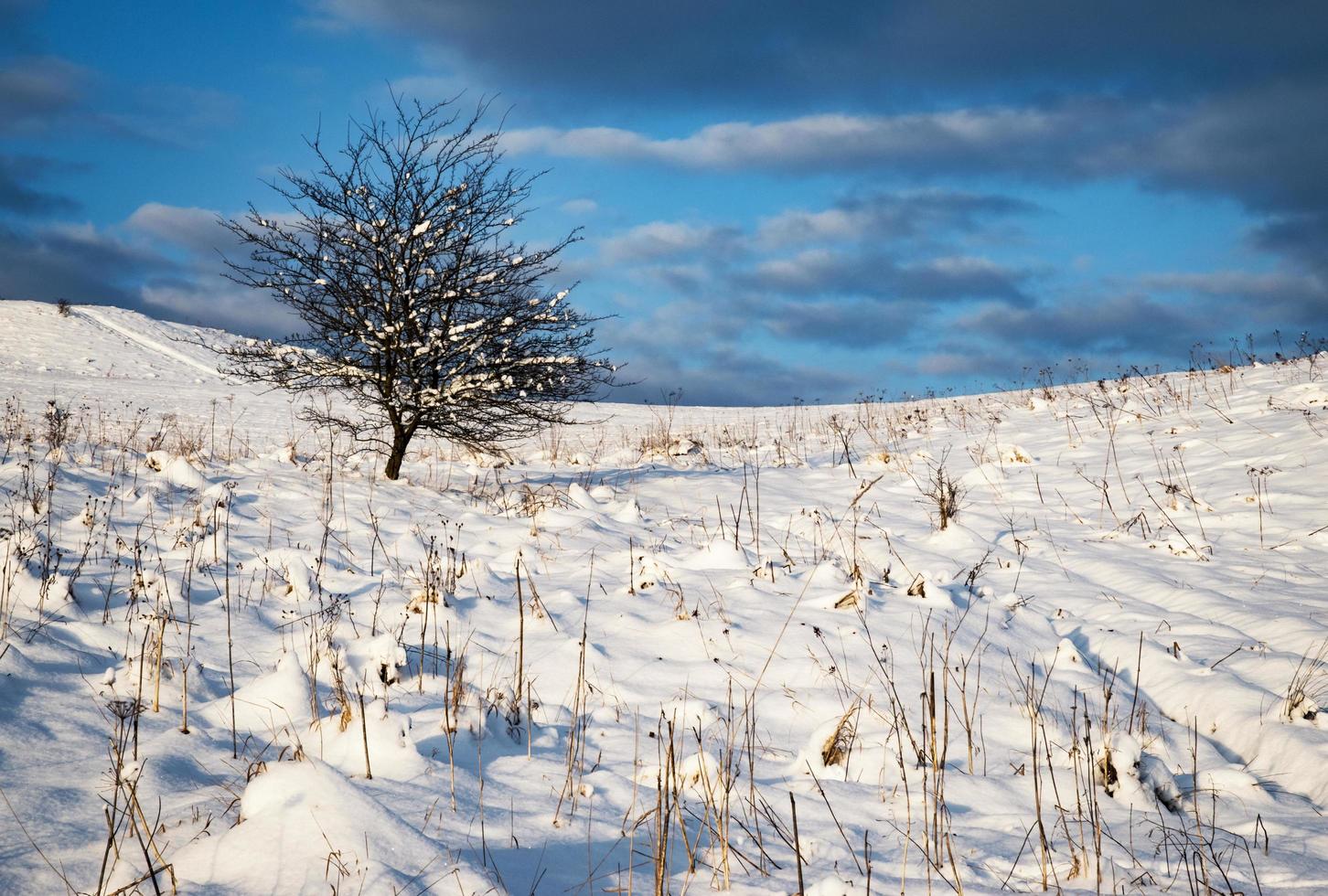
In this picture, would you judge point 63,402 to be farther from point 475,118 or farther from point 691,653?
point 691,653

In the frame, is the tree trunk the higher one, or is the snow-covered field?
the tree trunk

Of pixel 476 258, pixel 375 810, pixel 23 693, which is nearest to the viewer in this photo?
pixel 375 810

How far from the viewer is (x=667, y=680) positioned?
405 cm

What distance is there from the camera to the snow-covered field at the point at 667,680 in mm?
2389

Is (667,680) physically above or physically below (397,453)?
below

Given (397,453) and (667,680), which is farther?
(397,453)

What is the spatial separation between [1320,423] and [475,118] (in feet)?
33.3

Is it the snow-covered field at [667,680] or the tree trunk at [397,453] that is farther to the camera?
the tree trunk at [397,453]

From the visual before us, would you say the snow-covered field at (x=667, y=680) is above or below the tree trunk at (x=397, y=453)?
below

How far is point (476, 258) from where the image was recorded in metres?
9.43

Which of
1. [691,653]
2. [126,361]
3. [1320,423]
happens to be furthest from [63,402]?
[1320,423]

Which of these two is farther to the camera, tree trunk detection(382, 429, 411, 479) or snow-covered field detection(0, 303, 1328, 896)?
tree trunk detection(382, 429, 411, 479)

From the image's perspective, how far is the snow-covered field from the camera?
2389mm

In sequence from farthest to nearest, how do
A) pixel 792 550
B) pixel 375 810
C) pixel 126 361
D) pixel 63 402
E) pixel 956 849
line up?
pixel 126 361
pixel 63 402
pixel 792 550
pixel 956 849
pixel 375 810
